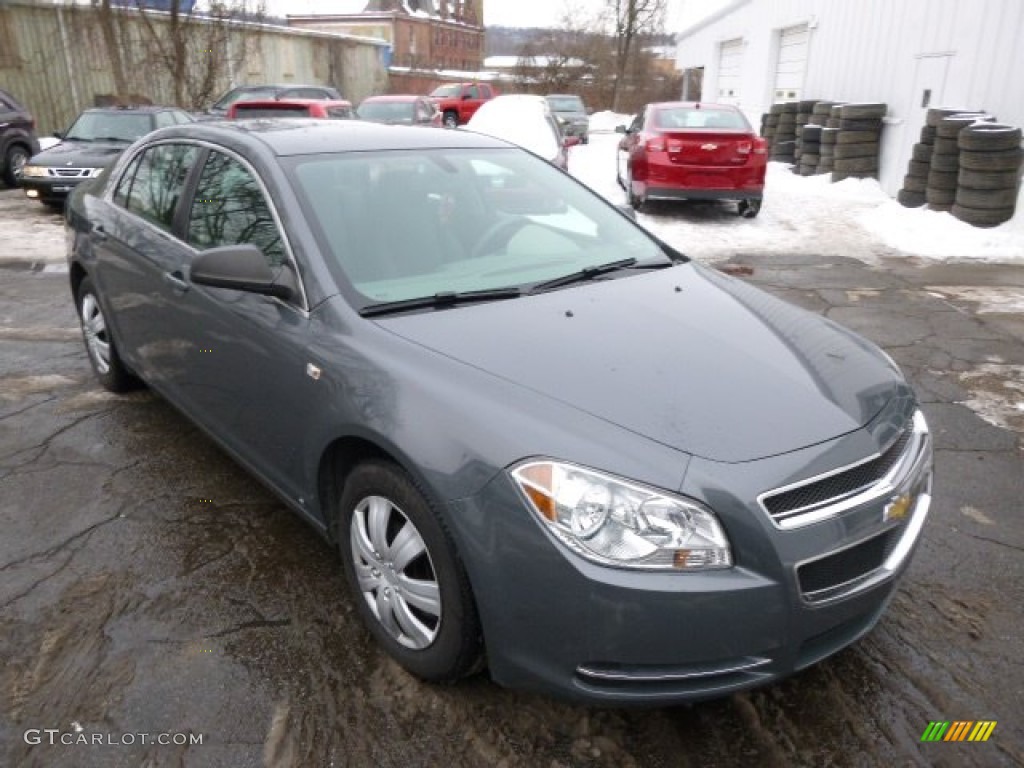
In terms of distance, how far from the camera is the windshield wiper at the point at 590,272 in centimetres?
294

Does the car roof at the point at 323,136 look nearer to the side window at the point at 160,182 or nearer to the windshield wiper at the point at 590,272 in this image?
the side window at the point at 160,182

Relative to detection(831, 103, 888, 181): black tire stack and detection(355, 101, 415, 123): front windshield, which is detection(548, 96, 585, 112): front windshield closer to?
detection(355, 101, 415, 123): front windshield

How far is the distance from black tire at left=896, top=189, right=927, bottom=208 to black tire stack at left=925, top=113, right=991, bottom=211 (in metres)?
0.44

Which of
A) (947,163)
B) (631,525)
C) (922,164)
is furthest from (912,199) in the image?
(631,525)

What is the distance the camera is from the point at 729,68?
23.3 metres

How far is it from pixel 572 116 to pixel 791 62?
8851 millimetres

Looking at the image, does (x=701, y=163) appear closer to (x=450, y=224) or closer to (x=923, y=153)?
(x=923, y=153)

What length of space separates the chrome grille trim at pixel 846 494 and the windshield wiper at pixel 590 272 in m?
1.24

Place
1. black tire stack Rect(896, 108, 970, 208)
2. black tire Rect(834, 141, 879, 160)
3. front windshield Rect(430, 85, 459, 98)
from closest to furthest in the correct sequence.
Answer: black tire stack Rect(896, 108, 970, 208)
black tire Rect(834, 141, 879, 160)
front windshield Rect(430, 85, 459, 98)

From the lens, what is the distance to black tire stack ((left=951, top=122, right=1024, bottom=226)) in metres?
9.20

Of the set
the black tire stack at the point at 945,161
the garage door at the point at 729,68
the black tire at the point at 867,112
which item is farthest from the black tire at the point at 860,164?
the garage door at the point at 729,68

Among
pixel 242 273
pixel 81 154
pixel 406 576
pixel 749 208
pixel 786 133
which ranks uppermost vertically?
pixel 242 273

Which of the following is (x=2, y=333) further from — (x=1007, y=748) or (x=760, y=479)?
(x=1007, y=748)

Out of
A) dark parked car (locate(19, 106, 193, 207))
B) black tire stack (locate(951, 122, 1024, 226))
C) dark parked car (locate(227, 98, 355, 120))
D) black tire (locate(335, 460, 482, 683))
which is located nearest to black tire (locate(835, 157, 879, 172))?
black tire stack (locate(951, 122, 1024, 226))
